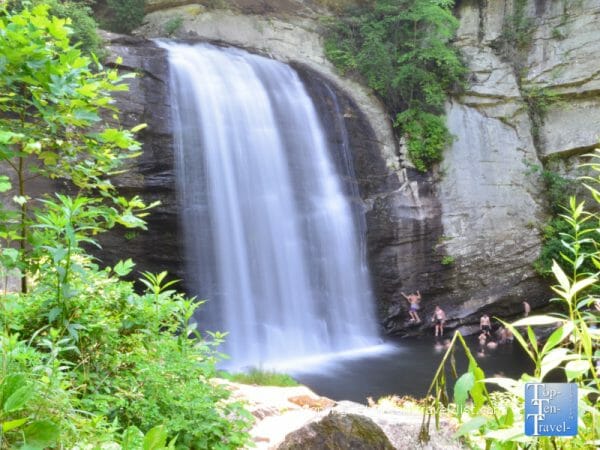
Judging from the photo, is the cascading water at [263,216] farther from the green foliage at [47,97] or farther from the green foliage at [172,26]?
the green foliage at [47,97]

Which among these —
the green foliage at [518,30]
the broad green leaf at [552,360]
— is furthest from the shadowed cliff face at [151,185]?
the green foliage at [518,30]

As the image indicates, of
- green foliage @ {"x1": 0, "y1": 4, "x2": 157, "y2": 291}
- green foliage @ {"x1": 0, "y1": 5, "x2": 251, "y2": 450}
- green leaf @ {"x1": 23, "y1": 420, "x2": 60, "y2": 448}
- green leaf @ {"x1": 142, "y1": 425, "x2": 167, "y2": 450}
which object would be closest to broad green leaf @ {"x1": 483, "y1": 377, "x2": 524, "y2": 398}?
green leaf @ {"x1": 142, "y1": 425, "x2": 167, "y2": 450}

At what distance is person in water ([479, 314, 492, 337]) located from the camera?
11.9 meters

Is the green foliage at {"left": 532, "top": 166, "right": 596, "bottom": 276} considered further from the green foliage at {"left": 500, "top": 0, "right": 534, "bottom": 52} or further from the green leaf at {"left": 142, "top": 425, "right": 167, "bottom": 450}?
the green leaf at {"left": 142, "top": 425, "right": 167, "bottom": 450}

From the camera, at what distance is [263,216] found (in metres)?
10.7

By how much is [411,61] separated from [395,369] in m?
8.52

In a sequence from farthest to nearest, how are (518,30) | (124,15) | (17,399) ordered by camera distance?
1. (518,30)
2. (124,15)
3. (17,399)

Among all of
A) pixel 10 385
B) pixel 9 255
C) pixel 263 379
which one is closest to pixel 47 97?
pixel 9 255

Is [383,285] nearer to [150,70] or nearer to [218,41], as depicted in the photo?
[150,70]

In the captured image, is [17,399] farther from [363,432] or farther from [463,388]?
[363,432]

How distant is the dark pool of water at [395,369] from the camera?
27.7ft

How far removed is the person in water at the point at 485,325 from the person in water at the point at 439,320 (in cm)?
89

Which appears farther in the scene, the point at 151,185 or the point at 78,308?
the point at 151,185

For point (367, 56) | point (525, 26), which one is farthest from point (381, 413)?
point (525, 26)
